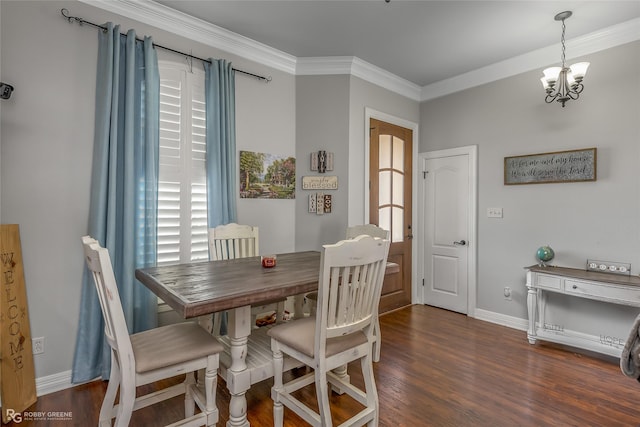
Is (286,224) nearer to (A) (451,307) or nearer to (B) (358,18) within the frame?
(B) (358,18)

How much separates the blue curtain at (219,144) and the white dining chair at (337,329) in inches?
57.2

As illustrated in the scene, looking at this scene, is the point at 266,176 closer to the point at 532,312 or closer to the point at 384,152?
the point at 384,152

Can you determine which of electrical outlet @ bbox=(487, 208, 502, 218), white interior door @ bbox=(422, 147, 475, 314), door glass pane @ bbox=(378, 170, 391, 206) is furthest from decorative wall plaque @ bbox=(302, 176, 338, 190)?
electrical outlet @ bbox=(487, 208, 502, 218)

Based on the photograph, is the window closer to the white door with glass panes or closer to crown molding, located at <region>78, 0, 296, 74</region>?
crown molding, located at <region>78, 0, 296, 74</region>

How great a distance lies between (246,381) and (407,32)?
309 centimetres

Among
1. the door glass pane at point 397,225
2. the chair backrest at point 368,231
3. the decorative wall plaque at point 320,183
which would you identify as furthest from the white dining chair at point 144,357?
the door glass pane at point 397,225

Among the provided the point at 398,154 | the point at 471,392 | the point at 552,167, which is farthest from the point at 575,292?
the point at 398,154

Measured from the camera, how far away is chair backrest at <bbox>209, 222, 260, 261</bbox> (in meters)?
2.62

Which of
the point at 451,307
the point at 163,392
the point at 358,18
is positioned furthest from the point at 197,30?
the point at 451,307

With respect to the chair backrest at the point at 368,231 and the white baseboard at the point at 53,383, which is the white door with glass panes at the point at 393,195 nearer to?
the chair backrest at the point at 368,231

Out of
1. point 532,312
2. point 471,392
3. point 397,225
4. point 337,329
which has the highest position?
point 397,225

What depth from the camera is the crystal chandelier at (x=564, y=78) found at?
2.66 meters

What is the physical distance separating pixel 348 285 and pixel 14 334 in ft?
6.98

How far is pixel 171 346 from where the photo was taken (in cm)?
163
